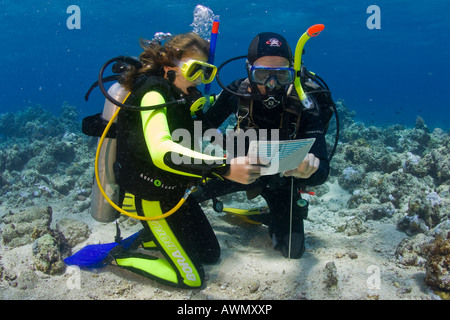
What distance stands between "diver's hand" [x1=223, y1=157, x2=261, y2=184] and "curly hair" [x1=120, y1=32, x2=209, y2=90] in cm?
149

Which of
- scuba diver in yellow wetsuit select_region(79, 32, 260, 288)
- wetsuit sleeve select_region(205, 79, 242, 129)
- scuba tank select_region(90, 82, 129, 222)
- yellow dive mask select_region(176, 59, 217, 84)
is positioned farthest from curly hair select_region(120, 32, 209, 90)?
wetsuit sleeve select_region(205, 79, 242, 129)

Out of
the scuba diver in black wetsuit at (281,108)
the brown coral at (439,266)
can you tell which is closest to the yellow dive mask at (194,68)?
the scuba diver in black wetsuit at (281,108)

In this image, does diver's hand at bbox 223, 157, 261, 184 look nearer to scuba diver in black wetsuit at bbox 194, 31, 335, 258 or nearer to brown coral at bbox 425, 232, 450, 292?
scuba diver in black wetsuit at bbox 194, 31, 335, 258

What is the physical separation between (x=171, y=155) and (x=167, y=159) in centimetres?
5

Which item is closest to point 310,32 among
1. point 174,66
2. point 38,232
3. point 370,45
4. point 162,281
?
point 174,66

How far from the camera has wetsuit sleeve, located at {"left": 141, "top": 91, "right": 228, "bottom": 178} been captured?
7.95 ft

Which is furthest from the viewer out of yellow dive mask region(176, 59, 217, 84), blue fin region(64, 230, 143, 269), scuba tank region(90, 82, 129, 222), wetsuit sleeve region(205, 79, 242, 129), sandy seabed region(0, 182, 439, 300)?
wetsuit sleeve region(205, 79, 242, 129)

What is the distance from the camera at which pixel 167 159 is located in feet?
7.95

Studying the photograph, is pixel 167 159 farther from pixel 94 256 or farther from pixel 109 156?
pixel 94 256

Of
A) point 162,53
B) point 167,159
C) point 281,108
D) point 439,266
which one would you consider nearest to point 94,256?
point 167,159

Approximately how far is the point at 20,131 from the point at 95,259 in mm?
17595

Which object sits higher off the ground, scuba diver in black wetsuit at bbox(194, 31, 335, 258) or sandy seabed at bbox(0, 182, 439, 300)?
scuba diver in black wetsuit at bbox(194, 31, 335, 258)

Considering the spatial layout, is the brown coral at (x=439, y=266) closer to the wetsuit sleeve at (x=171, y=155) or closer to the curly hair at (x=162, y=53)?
the wetsuit sleeve at (x=171, y=155)
